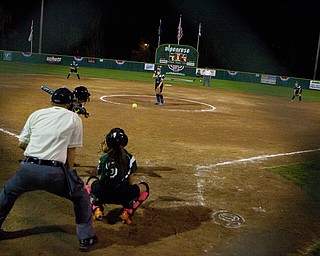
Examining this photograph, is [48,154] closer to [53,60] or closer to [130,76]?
[130,76]

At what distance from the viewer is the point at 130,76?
43.2 meters

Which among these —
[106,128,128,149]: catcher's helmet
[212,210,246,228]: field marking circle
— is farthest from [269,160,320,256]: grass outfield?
[106,128,128,149]: catcher's helmet

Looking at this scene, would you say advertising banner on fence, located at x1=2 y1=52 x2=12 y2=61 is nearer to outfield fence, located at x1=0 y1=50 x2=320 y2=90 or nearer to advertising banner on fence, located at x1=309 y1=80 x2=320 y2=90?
outfield fence, located at x1=0 y1=50 x2=320 y2=90

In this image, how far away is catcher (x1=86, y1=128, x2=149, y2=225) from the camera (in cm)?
571

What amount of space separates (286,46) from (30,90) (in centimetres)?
5614

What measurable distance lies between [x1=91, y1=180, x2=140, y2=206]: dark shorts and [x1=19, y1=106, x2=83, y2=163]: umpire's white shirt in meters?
1.09

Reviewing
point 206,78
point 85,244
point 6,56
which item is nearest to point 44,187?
point 85,244

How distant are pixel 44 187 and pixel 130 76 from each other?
3875 centimetres

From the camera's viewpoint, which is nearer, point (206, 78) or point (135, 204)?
point (135, 204)

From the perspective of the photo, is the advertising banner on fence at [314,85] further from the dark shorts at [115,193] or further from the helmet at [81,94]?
the dark shorts at [115,193]

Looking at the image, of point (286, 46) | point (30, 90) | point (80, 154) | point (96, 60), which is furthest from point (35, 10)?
point (80, 154)

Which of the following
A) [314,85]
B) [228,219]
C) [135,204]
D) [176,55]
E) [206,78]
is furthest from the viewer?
[314,85]

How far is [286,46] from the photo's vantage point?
2771 inches

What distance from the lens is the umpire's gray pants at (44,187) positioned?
191 inches
